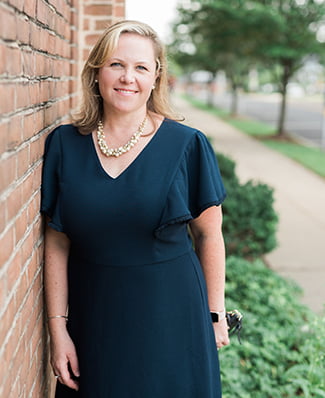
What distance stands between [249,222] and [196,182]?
351 centimetres

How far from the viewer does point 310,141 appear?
1750 centimetres

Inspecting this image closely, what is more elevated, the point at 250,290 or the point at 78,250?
the point at 78,250

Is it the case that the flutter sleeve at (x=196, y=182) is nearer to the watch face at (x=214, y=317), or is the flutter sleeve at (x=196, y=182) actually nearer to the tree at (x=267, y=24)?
the watch face at (x=214, y=317)

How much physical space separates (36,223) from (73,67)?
1.35 meters

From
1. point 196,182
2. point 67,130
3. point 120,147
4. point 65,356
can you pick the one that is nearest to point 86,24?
point 67,130

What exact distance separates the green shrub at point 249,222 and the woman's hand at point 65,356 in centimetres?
343

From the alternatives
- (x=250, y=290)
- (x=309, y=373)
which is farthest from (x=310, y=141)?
(x=309, y=373)

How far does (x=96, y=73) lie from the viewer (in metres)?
2.07

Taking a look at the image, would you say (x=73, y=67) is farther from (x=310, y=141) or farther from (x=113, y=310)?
(x=310, y=141)

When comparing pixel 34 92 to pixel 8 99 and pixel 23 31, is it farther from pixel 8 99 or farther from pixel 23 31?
pixel 8 99

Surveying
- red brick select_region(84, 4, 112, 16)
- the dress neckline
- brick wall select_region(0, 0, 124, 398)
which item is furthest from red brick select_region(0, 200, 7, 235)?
red brick select_region(84, 4, 112, 16)

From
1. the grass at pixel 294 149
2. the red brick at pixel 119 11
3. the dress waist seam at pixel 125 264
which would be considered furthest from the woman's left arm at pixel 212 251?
the grass at pixel 294 149

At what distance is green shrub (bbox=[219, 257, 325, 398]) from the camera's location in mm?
3244

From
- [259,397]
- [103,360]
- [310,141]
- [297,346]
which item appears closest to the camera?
[103,360]
